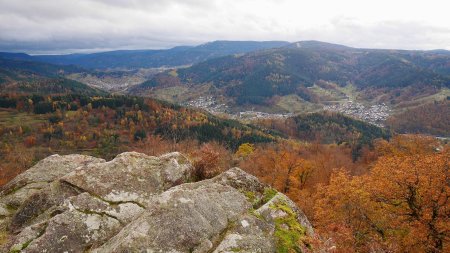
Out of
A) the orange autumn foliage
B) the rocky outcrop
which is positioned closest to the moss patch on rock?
the rocky outcrop

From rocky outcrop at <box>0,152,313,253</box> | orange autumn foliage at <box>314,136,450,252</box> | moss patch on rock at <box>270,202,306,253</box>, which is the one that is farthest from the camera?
orange autumn foliage at <box>314,136,450,252</box>

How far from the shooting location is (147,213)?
59.6 ft

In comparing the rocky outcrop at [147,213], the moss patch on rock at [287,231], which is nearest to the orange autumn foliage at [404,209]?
the moss patch on rock at [287,231]

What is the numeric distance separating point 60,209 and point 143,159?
771 centimetres


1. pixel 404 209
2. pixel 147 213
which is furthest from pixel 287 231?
pixel 404 209

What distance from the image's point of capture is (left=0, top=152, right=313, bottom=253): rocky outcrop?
58.2ft

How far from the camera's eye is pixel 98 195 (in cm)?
2225

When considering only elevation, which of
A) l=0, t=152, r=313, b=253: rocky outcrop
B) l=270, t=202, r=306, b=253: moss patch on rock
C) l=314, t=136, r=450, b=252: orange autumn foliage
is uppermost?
l=0, t=152, r=313, b=253: rocky outcrop

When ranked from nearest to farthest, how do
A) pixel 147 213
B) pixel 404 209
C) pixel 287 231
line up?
1. pixel 147 213
2. pixel 287 231
3. pixel 404 209

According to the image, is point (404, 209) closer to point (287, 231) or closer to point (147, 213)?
point (287, 231)

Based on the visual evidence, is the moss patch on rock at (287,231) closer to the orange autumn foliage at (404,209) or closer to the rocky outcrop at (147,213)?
the rocky outcrop at (147,213)

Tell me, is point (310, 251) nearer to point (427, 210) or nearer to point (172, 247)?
point (172, 247)

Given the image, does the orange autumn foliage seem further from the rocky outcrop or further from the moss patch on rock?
the rocky outcrop

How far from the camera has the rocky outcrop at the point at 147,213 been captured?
58.2ft
